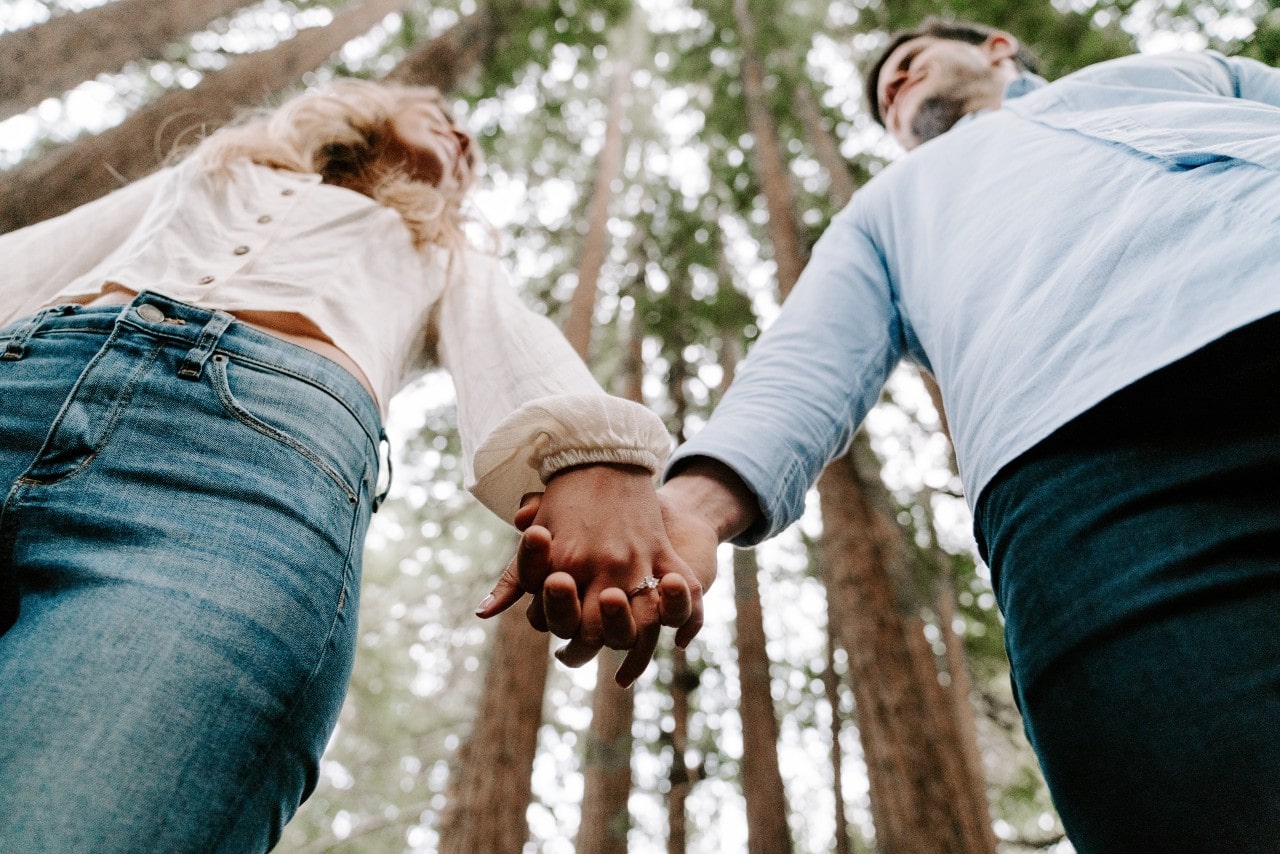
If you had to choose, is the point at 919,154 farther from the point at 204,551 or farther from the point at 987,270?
the point at 204,551

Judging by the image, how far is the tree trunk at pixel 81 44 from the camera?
293 cm

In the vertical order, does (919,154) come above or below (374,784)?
above

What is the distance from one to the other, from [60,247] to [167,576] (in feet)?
3.57

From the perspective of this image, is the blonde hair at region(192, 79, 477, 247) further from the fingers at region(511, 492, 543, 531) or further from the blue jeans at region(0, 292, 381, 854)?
the fingers at region(511, 492, 543, 531)

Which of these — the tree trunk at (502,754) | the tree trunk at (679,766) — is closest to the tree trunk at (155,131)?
the tree trunk at (502,754)

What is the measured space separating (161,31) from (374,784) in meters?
9.89

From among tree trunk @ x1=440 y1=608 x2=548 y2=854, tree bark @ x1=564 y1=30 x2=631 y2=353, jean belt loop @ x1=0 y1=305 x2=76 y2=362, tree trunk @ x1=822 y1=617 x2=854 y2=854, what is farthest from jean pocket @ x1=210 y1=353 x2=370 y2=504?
tree trunk @ x1=822 y1=617 x2=854 y2=854

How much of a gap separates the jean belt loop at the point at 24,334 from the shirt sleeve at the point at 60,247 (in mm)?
392

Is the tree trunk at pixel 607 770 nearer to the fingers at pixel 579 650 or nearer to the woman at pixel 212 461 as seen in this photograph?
the woman at pixel 212 461

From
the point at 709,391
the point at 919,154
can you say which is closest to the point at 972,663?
the point at 709,391

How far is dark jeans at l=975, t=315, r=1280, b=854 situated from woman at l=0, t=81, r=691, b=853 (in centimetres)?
57

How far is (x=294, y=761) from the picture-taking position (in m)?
1.03

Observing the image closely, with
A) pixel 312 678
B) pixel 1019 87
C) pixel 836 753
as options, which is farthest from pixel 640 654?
pixel 836 753

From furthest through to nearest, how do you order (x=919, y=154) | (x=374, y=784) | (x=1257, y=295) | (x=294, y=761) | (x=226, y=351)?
(x=374, y=784) → (x=919, y=154) → (x=226, y=351) → (x=294, y=761) → (x=1257, y=295)
